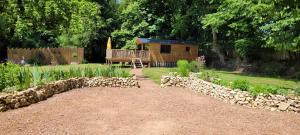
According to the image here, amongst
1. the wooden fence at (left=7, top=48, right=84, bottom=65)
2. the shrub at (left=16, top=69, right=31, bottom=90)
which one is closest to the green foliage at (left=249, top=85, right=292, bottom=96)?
the shrub at (left=16, top=69, right=31, bottom=90)

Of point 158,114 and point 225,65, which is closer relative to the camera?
point 158,114

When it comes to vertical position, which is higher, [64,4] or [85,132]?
[64,4]

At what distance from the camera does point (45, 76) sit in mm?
14125

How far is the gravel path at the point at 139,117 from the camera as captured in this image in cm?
881

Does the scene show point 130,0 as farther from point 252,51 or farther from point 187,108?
point 187,108

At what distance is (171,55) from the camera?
34.2 meters

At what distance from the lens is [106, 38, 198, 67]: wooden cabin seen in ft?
101

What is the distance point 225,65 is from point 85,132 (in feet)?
85.6

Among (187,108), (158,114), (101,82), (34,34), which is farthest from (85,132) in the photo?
(34,34)

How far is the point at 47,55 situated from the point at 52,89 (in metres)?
21.7

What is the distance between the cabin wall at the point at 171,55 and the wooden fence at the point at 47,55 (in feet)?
25.6

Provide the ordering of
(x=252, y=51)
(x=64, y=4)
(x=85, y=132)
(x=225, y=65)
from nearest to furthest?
(x=85, y=132) → (x=64, y=4) → (x=252, y=51) → (x=225, y=65)

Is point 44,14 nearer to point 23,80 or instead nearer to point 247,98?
point 23,80

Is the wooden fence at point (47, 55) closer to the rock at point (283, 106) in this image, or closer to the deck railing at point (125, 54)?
the deck railing at point (125, 54)
